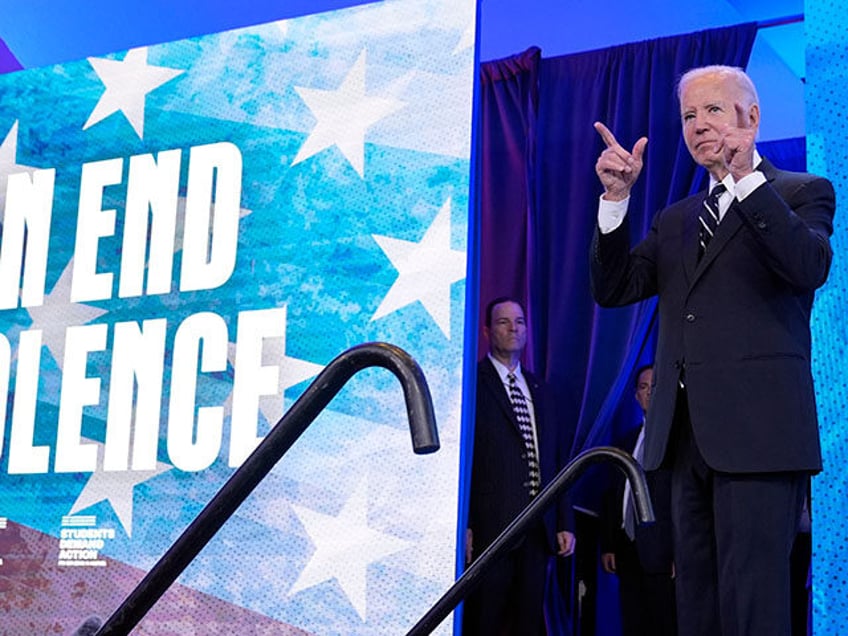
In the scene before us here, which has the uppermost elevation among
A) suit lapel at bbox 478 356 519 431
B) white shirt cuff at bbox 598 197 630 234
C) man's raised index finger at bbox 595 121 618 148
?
man's raised index finger at bbox 595 121 618 148

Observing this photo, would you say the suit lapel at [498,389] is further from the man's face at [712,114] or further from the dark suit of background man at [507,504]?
the man's face at [712,114]

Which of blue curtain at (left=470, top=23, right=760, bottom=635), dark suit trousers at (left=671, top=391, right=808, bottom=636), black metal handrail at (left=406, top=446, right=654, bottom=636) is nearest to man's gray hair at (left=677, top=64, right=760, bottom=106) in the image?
dark suit trousers at (left=671, top=391, right=808, bottom=636)

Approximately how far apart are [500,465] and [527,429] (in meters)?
0.16

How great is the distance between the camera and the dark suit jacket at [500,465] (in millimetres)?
3936

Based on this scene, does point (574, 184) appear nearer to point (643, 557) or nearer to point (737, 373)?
point (643, 557)

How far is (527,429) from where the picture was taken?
4047 millimetres

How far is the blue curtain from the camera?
186 inches

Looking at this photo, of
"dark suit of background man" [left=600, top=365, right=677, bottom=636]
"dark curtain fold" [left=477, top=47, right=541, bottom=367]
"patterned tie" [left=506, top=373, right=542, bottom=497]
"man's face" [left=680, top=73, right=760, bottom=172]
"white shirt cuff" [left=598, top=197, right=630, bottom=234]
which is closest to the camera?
"man's face" [left=680, top=73, right=760, bottom=172]

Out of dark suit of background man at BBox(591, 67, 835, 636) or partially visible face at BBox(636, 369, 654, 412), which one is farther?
partially visible face at BBox(636, 369, 654, 412)

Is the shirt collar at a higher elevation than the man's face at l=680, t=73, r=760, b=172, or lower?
lower

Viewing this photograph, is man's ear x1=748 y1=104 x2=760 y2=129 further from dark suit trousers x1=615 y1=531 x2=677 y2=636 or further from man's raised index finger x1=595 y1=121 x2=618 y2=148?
dark suit trousers x1=615 y1=531 x2=677 y2=636

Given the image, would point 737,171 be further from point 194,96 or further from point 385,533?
point 194,96

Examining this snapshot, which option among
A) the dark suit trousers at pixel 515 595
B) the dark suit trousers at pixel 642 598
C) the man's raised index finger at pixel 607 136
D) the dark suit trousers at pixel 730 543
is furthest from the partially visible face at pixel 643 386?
the dark suit trousers at pixel 730 543

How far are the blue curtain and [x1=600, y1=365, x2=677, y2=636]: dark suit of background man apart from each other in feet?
0.69
